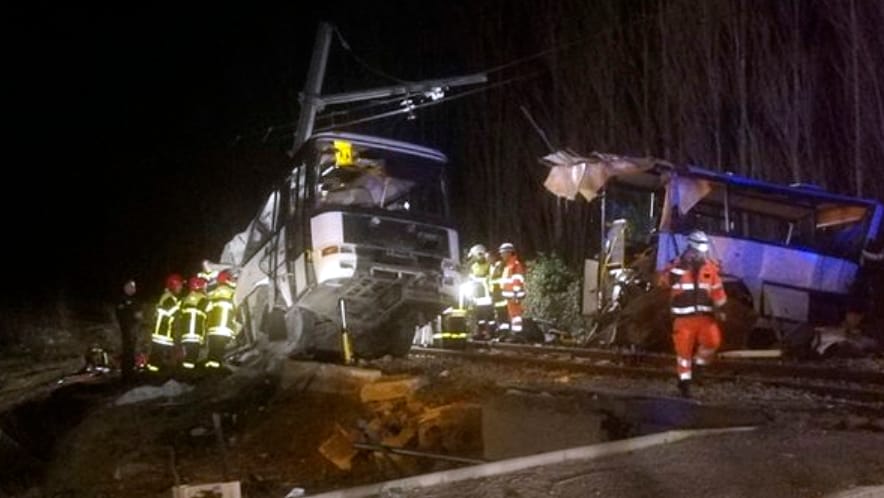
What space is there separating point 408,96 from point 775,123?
816 centimetres

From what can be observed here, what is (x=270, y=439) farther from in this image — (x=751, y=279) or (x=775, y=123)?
(x=775, y=123)

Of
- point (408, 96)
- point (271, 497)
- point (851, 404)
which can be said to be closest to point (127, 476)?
point (271, 497)

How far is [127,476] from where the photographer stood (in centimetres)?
961

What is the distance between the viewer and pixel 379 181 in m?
13.9

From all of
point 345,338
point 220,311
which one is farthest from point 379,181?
point 220,311

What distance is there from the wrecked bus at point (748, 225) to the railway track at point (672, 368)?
5.46 ft

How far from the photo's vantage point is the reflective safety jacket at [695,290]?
11.4 m

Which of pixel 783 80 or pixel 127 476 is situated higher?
pixel 783 80

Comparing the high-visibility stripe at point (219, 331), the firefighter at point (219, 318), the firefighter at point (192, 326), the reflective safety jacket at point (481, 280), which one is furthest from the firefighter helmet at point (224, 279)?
the reflective safety jacket at point (481, 280)

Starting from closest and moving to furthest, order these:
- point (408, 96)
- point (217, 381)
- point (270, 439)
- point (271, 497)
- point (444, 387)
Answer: point (271, 497) < point (270, 439) < point (444, 387) < point (217, 381) < point (408, 96)

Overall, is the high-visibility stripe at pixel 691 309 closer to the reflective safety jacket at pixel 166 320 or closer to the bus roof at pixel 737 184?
the bus roof at pixel 737 184

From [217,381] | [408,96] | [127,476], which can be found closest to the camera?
[127,476]

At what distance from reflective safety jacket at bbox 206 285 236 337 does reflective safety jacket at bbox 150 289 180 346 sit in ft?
2.37

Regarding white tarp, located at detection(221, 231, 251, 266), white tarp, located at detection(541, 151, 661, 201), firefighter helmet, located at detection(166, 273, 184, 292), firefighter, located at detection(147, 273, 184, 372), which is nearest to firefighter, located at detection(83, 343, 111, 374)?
firefighter, located at detection(147, 273, 184, 372)
